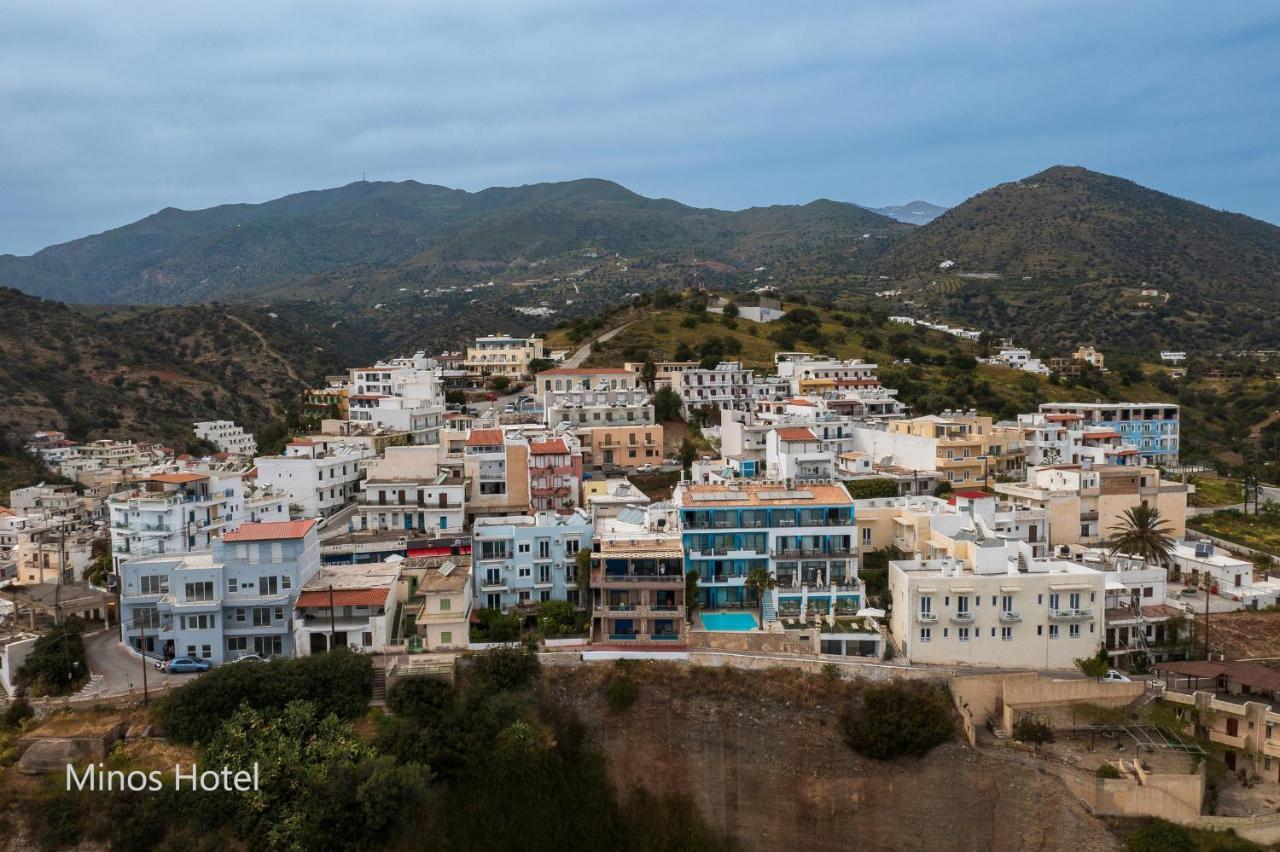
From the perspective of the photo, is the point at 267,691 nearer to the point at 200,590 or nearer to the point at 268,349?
the point at 200,590

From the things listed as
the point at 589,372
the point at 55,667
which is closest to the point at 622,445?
the point at 589,372

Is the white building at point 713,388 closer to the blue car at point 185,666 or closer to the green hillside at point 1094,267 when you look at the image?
the blue car at point 185,666

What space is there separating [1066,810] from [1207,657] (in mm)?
9403

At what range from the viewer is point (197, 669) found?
101ft

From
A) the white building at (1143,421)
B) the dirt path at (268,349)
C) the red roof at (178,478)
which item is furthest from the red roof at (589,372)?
the dirt path at (268,349)

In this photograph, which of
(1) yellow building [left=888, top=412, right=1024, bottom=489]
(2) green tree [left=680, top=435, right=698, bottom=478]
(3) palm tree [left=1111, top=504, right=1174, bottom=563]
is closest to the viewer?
(3) palm tree [left=1111, top=504, right=1174, bottom=563]

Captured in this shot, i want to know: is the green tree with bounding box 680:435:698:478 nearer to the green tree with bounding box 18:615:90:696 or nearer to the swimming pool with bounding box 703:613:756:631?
the swimming pool with bounding box 703:613:756:631

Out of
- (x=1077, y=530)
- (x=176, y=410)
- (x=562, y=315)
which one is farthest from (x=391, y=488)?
(x=562, y=315)

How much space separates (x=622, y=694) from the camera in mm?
30266

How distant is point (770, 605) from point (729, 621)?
1.61 meters

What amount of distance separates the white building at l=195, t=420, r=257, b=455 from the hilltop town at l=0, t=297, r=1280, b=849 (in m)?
34.7

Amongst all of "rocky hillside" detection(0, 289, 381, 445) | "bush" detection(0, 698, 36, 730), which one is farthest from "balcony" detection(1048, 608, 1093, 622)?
"rocky hillside" detection(0, 289, 381, 445)

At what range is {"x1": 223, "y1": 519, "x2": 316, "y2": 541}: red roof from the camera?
3155 centimetres

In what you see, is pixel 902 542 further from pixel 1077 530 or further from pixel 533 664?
pixel 533 664
